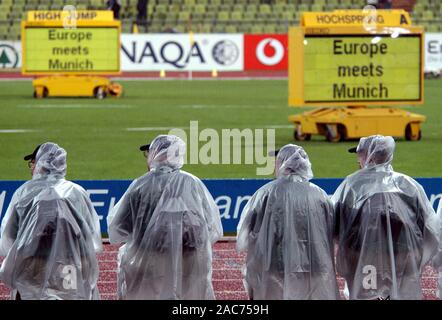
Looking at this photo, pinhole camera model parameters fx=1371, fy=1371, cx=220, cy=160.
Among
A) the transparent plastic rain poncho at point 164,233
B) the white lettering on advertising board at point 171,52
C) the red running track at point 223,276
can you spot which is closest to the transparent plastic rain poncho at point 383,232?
the transparent plastic rain poncho at point 164,233

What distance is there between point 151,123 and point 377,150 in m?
17.0

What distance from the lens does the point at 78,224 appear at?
33.6 feet

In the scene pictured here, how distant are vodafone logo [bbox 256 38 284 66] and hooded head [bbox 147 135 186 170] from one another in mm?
35837

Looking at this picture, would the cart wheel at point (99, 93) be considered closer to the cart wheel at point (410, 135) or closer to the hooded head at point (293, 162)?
the cart wheel at point (410, 135)

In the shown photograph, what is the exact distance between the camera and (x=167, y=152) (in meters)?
10.4

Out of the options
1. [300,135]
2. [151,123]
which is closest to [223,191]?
[300,135]

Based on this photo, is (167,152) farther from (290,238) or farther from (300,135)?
(300,135)

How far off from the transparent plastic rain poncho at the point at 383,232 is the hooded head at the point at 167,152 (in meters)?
1.29

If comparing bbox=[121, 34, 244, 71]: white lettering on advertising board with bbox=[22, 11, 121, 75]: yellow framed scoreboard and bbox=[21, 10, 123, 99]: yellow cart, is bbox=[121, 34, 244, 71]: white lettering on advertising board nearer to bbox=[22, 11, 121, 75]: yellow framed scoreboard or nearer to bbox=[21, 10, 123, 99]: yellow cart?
bbox=[21, 10, 123, 99]: yellow cart

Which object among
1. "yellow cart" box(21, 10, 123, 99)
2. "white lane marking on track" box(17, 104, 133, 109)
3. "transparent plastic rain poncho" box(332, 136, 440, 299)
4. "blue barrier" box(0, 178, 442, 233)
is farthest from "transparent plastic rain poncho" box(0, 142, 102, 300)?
"yellow cart" box(21, 10, 123, 99)

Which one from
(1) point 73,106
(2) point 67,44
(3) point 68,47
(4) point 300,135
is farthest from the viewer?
(3) point 68,47

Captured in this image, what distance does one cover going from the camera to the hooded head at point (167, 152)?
10.4 metres

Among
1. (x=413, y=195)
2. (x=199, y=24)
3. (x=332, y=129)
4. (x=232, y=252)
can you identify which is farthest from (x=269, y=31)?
(x=413, y=195)

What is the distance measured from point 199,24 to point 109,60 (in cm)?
1313
